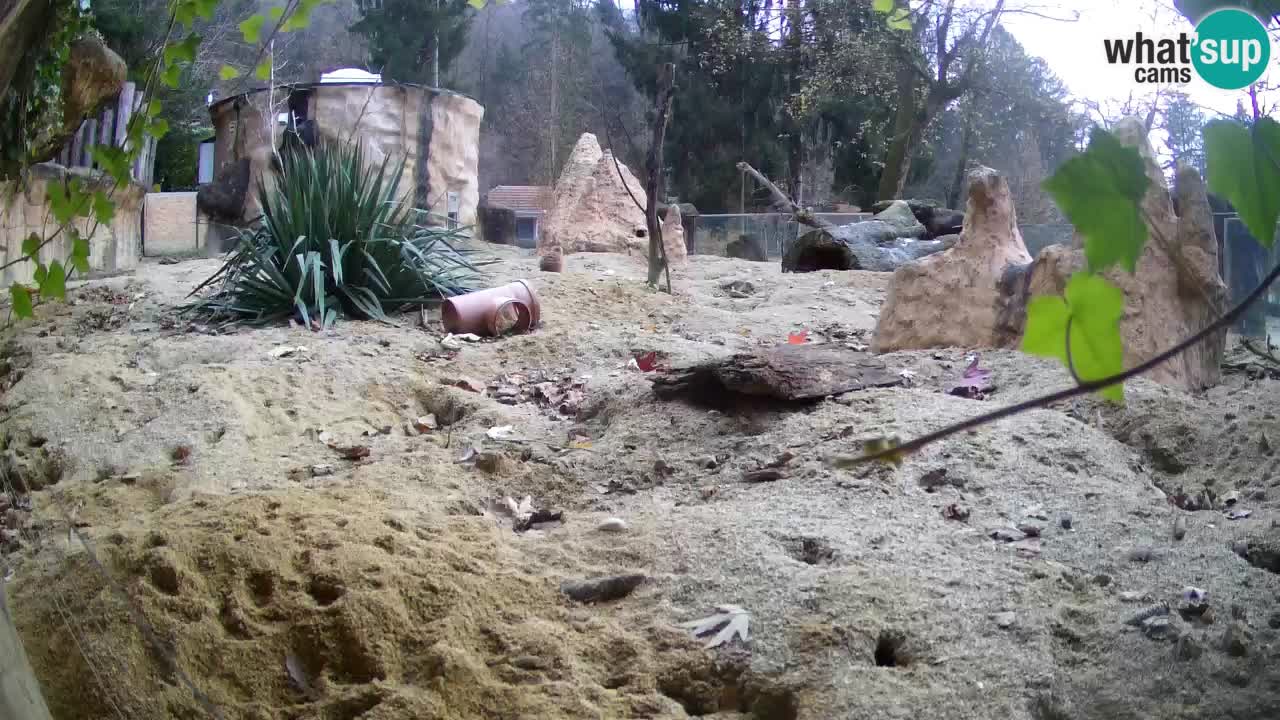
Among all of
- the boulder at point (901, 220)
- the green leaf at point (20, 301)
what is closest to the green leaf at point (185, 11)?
the green leaf at point (20, 301)

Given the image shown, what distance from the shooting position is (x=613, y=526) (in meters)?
2.70

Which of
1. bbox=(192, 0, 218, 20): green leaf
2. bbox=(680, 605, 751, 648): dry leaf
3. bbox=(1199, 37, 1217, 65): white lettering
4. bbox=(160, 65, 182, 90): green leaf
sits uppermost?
bbox=(192, 0, 218, 20): green leaf

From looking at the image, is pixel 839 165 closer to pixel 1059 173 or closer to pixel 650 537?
pixel 650 537

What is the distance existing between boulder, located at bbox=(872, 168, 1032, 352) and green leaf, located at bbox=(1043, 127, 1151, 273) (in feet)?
13.1

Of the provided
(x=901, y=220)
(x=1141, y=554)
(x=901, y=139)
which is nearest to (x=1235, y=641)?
(x=1141, y=554)

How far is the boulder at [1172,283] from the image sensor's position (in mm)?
4023

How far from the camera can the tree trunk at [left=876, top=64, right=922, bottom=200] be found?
14945mm

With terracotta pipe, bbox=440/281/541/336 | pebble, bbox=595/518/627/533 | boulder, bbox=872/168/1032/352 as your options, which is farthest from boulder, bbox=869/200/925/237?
pebble, bbox=595/518/627/533

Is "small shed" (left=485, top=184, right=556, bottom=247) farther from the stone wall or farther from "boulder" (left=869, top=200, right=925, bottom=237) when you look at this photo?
the stone wall

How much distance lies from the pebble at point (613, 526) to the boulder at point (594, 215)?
26.5 feet

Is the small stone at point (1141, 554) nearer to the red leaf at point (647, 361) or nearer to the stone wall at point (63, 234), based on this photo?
the red leaf at point (647, 361)

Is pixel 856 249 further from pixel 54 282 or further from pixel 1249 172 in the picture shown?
pixel 1249 172

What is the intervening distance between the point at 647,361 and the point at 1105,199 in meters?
3.98

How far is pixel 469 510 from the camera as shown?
2.98 meters
